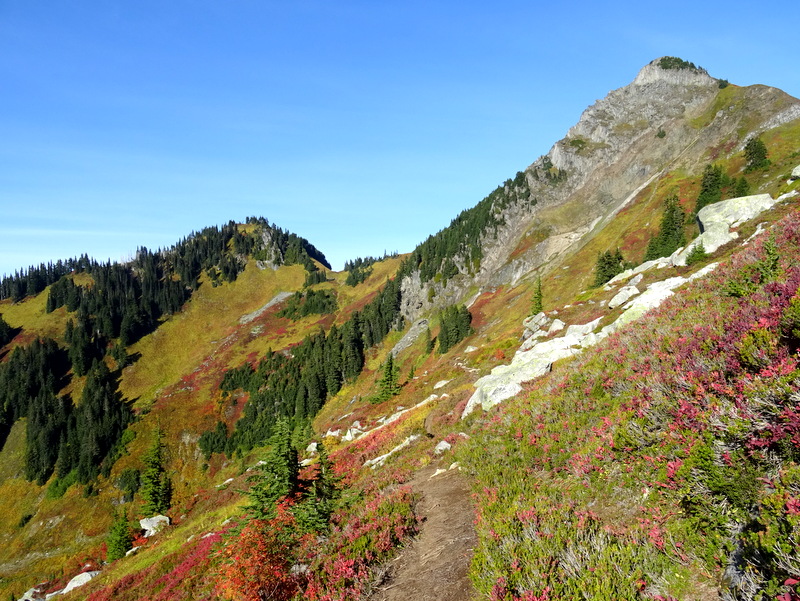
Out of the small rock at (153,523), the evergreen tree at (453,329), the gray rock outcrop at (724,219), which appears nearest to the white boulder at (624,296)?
the gray rock outcrop at (724,219)

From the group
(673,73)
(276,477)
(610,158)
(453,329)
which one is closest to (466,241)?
(610,158)

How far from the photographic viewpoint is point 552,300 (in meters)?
83.4

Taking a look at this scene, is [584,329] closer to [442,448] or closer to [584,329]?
[584,329]

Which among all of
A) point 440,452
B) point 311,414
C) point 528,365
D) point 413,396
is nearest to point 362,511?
point 440,452

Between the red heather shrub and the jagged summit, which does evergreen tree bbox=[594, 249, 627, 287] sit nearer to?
the red heather shrub

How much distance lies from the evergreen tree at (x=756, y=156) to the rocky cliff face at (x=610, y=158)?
729 inches

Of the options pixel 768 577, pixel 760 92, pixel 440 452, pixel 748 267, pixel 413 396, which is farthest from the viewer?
pixel 760 92

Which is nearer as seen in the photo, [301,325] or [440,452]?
[440,452]

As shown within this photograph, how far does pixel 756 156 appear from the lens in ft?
275

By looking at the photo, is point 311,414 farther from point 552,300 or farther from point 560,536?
point 560,536

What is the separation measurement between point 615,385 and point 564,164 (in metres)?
160

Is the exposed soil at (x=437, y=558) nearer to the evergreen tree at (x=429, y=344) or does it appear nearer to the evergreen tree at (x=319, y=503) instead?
the evergreen tree at (x=319, y=503)

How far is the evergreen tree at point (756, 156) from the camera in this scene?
269ft

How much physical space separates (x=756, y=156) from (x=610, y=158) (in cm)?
5954
